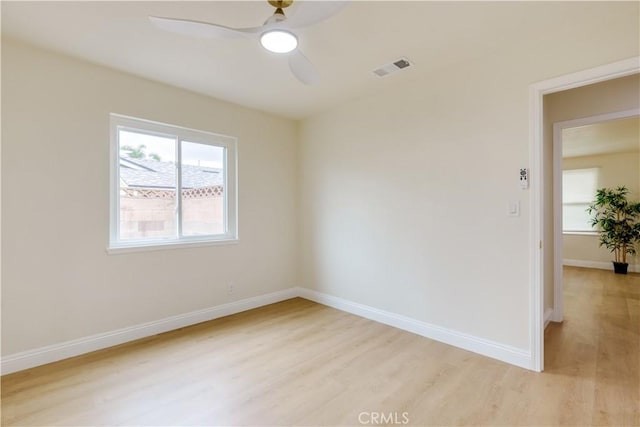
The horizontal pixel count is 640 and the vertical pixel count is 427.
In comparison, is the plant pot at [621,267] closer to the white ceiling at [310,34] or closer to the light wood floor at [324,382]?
the light wood floor at [324,382]

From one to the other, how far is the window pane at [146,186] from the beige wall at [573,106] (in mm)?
3896

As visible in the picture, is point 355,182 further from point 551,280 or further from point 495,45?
point 551,280

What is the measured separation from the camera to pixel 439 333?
9.42 ft

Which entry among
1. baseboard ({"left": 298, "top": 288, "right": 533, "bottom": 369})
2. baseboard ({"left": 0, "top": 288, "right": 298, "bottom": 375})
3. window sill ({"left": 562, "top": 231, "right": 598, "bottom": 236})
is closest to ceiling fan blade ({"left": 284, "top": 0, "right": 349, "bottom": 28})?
baseboard ({"left": 298, "top": 288, "right": 533, "bottom": 369})

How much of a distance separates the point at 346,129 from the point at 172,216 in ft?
7.55

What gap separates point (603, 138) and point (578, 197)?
230cm

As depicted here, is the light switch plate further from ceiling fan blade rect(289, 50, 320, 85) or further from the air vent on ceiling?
ceiling fan blade rect(289, 50, 320, 85)

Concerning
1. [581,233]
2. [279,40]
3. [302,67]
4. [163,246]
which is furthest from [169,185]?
[581,233]

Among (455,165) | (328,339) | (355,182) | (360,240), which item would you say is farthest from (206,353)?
(455,165)

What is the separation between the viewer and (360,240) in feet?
11.8

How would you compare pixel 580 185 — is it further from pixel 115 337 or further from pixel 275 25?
pixel 115 337

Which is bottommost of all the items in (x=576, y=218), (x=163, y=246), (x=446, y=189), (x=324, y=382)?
(x=324, y=382)

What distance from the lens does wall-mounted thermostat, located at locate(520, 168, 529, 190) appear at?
234 centimetres

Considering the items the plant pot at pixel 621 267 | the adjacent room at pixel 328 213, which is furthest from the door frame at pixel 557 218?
the plant pot at pixel 621 267
